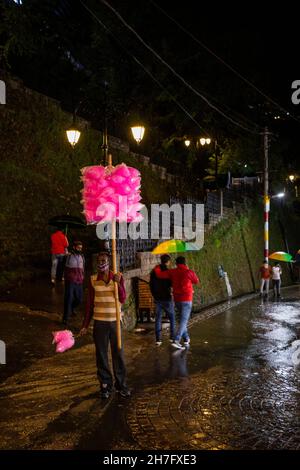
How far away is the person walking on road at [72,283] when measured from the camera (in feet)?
37.0

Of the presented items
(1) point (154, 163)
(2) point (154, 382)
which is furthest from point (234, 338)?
(1) point (154, 163)

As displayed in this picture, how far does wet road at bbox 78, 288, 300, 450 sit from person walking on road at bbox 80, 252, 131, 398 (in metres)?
0.39

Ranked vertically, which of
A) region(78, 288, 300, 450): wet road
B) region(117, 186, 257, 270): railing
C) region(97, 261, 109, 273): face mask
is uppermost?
region(117, 186, 257, 270): railing

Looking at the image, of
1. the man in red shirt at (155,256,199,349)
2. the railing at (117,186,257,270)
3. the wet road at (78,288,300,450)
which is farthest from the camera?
the railing at (117,186,257,270)

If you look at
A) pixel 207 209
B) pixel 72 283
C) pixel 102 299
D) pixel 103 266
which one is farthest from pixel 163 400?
pixel 207 209

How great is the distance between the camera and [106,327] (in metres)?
7.16

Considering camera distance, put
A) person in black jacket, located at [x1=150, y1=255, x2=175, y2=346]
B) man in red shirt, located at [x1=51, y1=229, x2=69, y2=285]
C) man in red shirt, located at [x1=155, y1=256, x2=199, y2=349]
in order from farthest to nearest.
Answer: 1. man in red shirt, located at [x1=51, y1=229, x2=69, y2=285]
2. person in black jacket, located at [x1=150, y1=255, x2=175, y2=346]
3. man in red shirt, located at [x1=155, y1=256, x2=199, y2=349]

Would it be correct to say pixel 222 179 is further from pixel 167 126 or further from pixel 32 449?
pixel 32 449

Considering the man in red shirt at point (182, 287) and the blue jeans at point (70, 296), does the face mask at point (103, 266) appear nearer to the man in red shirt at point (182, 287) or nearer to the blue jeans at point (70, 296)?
the man in red shirt at point (182, 287)

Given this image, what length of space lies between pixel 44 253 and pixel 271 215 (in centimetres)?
2102

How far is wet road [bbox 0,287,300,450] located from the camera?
5664 mm

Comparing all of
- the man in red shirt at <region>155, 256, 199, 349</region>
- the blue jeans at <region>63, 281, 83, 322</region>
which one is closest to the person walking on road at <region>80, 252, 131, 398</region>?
the man in red shirt at <region>155, 256, 199, 349</region>

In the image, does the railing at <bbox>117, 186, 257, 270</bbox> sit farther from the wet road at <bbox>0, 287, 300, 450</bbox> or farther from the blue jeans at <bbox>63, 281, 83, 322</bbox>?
the wet road at <bbox>0, 287, 300, 450</bbox>

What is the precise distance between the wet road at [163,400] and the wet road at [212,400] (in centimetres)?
1
